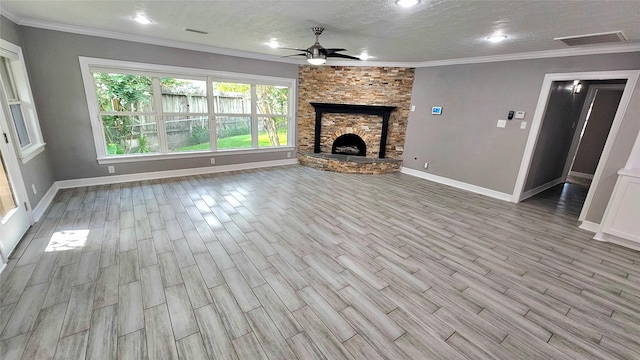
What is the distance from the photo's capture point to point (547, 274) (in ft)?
8.57

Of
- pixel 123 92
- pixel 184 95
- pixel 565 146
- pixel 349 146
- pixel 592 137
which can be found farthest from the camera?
pixel 349 146

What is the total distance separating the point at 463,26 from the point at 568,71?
7.55 ft

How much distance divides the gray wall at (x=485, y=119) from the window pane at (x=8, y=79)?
6.87m

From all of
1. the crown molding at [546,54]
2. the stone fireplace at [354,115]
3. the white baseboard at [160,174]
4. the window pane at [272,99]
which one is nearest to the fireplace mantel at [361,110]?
the stone fireplace at [354,115]

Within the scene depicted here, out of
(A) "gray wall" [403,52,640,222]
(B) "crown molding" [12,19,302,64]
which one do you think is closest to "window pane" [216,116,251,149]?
(B) "crown molding" [12,19,302,64]

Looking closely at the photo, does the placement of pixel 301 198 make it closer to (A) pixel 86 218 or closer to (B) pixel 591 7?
(A) pixel 86 218

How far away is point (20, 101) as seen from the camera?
355 centimetres

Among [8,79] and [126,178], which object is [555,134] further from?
[8,79]

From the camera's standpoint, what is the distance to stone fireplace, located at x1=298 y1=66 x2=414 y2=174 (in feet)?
20.0

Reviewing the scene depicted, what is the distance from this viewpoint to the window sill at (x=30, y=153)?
307cm

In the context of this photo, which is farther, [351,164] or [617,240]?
[351,164]

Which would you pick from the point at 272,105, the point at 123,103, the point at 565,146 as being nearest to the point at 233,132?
the point at 272,105

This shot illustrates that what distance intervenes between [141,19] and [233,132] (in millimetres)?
2738

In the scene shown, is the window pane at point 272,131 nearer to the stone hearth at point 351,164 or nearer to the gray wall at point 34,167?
the stone hearth at point 351,164
